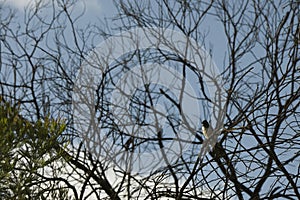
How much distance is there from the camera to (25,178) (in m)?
1.12

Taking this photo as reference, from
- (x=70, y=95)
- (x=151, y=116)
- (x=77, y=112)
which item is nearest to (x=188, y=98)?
(x=151, y=116)

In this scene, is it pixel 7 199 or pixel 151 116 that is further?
pixel 151 116

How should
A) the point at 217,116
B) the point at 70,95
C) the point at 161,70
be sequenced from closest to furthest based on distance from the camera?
the point at 217,116
the point at 161,70
the point at 70,95

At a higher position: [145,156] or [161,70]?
[161,70]

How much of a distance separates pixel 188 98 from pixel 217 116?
0.31m

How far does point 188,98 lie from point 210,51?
11.2 inches

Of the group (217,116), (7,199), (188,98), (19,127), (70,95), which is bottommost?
(7,199)

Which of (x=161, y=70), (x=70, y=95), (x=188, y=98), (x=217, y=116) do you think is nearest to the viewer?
(x=217, y=116)

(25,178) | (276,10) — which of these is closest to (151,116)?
(276,10)

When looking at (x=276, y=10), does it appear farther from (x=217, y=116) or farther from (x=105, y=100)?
(x=105, y=100)

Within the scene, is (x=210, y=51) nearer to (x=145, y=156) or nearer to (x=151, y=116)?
(x=151, y=116)

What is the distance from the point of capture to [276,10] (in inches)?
86.4

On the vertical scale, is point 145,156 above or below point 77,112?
below

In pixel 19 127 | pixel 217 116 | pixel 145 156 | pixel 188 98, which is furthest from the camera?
pixel 188 98
